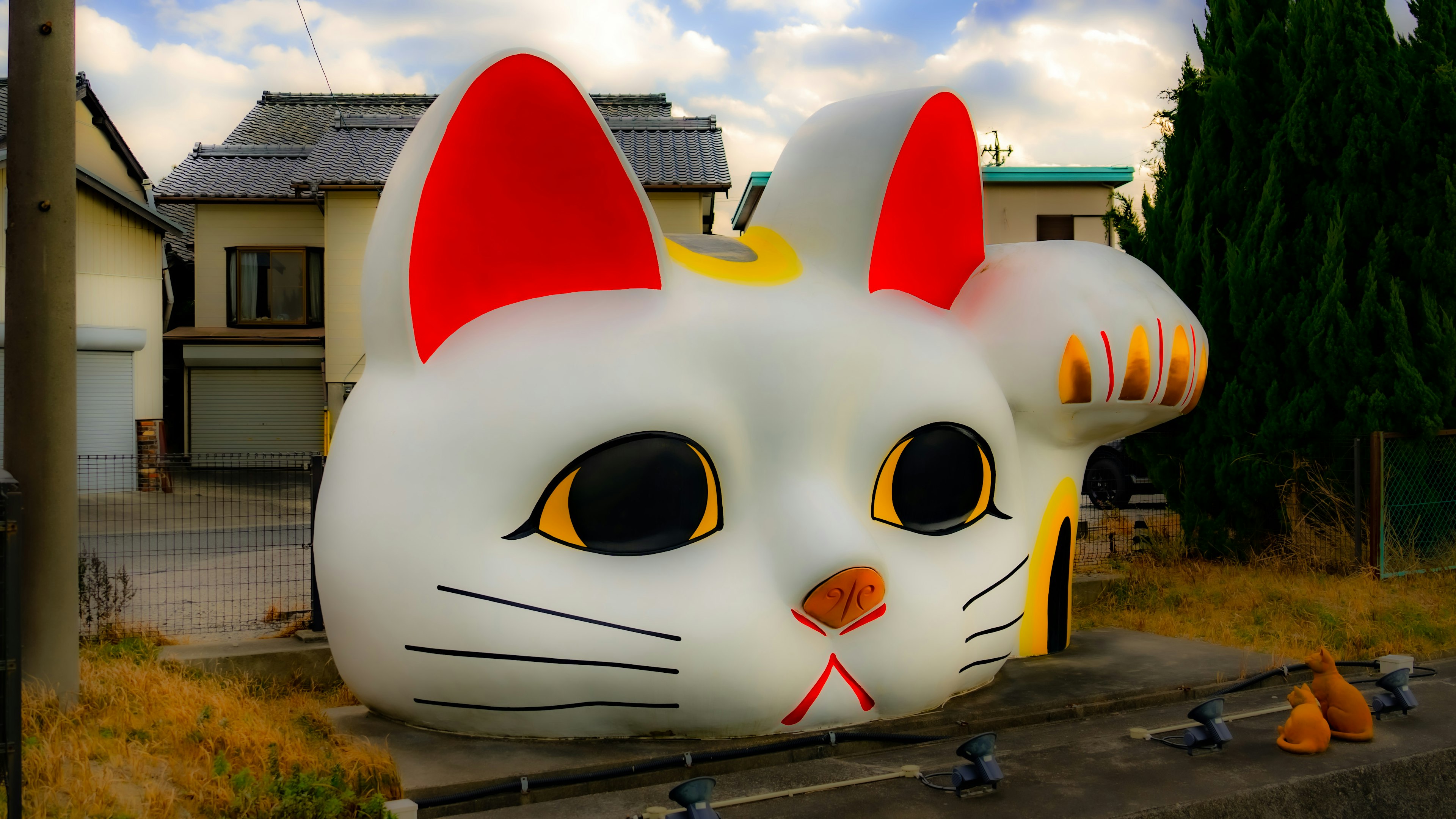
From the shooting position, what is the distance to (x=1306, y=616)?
7.38 metres

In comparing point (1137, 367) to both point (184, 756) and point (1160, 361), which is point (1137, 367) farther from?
point (184, 756)

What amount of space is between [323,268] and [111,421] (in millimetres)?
4628

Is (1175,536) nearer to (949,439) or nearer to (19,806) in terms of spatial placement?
(949,439)

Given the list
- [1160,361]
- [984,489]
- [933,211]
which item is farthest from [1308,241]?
[984,489]

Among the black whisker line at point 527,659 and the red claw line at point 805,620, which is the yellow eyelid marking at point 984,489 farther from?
the black whisker line at point 527,659

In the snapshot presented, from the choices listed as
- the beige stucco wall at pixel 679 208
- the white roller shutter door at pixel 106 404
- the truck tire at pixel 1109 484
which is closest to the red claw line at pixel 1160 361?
the truck tire at pixel 1109 484

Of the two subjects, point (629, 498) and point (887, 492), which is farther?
point (887, 492)

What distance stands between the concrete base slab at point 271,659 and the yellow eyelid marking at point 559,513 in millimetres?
2057

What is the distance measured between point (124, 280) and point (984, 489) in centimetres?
1619

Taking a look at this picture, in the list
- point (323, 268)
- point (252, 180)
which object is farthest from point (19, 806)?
point (252, 180)

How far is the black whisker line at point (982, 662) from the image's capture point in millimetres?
5133

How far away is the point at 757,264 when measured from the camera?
5.21m

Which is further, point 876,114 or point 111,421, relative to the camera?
point 111,421

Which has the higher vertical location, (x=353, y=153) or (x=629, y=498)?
(x=353, y=153)
